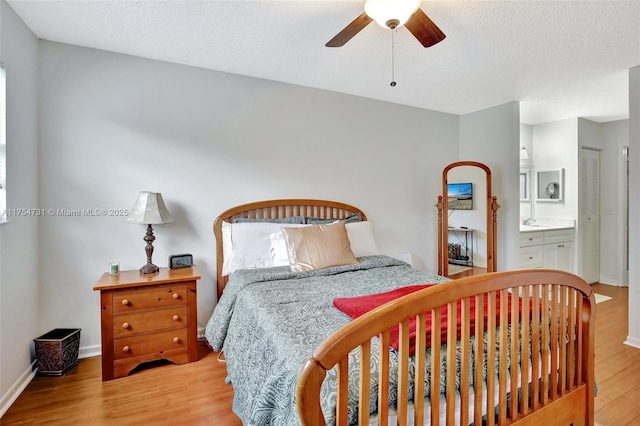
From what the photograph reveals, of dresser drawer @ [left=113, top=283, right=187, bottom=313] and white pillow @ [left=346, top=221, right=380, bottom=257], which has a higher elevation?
white pillow @ [left=346, top=221, right=380, bottom=257]

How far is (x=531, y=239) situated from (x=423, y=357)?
3.81 m

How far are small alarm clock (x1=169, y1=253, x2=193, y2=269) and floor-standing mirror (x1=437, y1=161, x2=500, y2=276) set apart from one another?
9.45 feet

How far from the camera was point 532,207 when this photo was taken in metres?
5.04

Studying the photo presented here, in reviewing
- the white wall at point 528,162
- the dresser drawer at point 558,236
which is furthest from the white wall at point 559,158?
the dresser drawer at point 558,236

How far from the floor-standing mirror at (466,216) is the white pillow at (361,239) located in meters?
1.22

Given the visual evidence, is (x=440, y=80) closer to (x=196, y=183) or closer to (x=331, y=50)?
(x=331, y=50)

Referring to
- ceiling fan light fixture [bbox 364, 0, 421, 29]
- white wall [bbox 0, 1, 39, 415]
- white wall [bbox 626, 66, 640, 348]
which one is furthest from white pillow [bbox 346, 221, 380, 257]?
white wall [bbox 0, 1, 39, 415]

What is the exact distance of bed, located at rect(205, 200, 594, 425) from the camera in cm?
96

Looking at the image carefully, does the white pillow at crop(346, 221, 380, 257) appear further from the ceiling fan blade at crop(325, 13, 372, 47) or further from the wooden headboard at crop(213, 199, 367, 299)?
the ceiling fan blade at crop(325, 13, 372, 47)

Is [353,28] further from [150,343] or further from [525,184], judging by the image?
[525,184]

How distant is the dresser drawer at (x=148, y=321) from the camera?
2.24 m

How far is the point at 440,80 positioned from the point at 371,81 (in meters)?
0.67

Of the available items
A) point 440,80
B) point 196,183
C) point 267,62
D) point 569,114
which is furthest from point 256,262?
point 569,114

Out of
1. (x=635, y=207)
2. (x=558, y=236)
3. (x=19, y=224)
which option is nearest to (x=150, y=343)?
(x=19, y=224)
